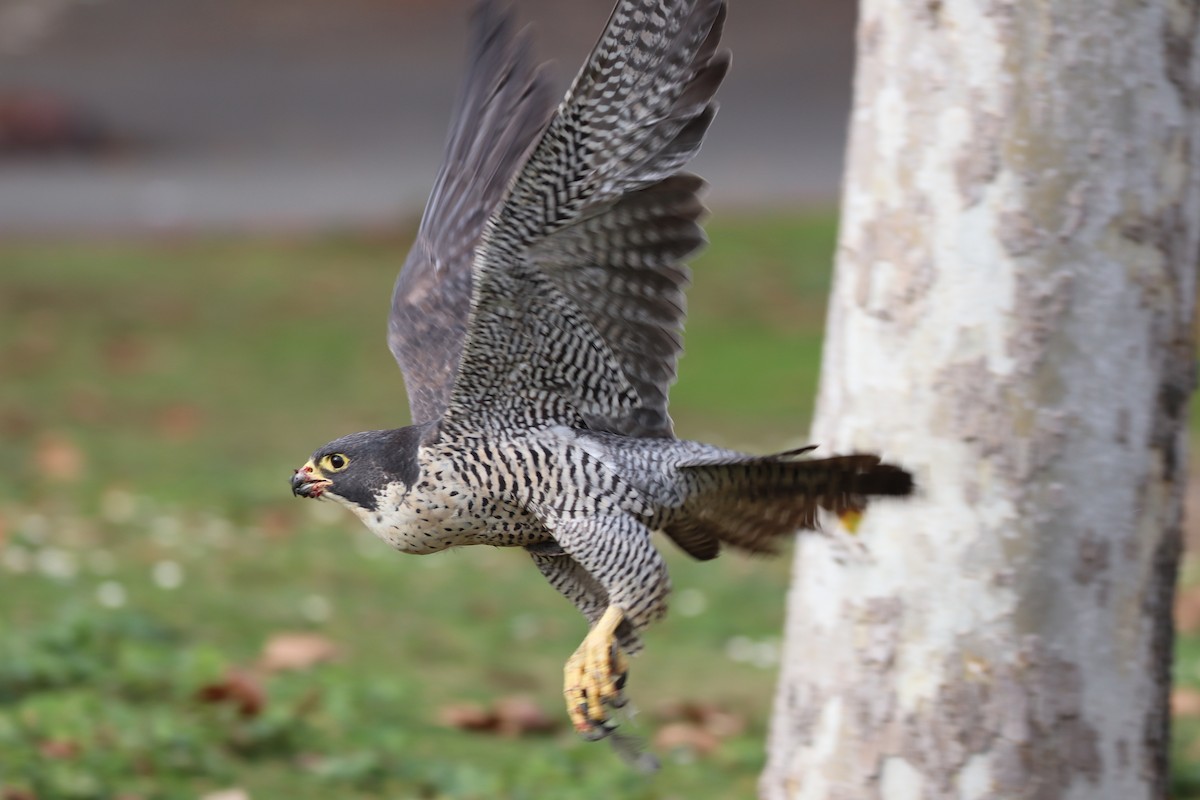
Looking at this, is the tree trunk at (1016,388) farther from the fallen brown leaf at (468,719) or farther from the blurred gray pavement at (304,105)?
the blurred gray pavement at (304,105)

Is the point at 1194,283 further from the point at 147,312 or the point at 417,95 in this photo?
the point at 417,95

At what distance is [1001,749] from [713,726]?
1600 millimetres

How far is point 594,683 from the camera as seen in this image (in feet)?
7.52

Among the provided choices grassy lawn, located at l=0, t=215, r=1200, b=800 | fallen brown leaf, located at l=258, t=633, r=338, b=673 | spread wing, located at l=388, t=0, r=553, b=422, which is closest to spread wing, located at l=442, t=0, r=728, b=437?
spread wing, located at l=388, t=0, r=553, b=422

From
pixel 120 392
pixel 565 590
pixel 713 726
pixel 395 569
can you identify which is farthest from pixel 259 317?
pixel 565 590

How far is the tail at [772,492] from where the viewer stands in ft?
7.46

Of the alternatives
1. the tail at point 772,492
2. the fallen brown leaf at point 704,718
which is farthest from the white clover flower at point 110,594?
the tail at point 772,492

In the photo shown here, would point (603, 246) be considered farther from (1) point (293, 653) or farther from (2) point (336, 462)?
(1) point (293, 653)

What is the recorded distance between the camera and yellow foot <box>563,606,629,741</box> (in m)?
2.29

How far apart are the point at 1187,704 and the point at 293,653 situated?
302 cm

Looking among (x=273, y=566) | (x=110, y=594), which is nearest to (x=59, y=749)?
(x=110, y=594)

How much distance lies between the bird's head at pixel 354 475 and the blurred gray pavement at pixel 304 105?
1005 centimetres

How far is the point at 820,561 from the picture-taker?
385cm

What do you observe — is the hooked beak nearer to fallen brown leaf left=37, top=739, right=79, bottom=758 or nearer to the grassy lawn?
the grassy lawn
